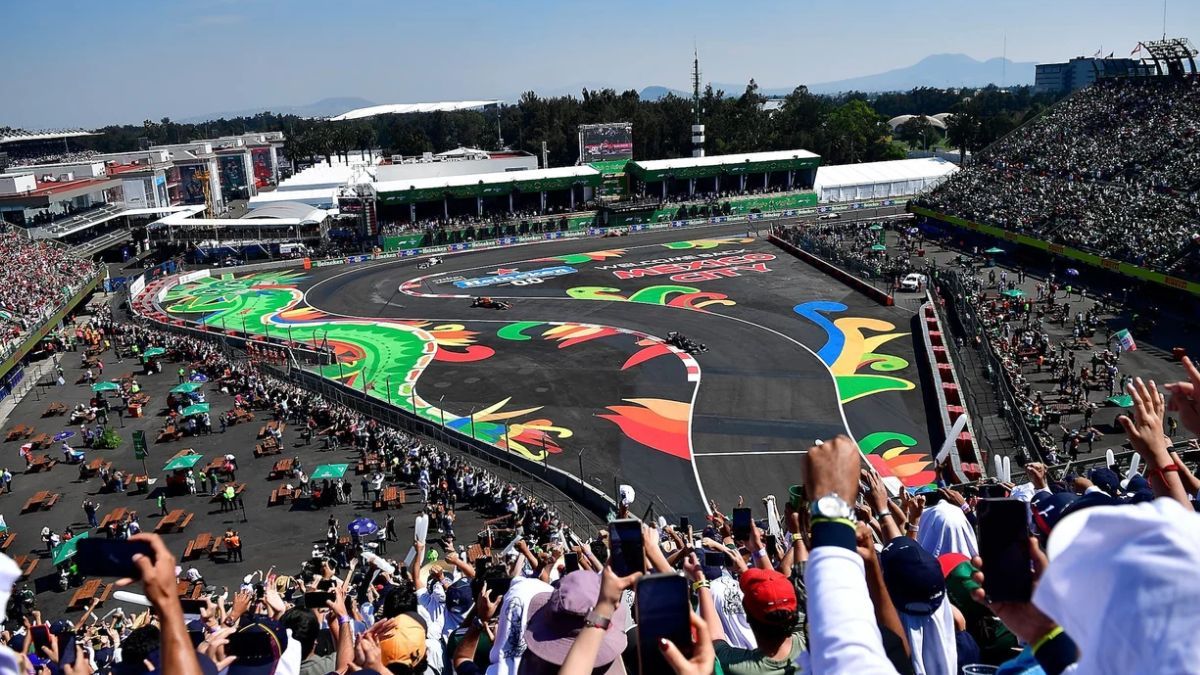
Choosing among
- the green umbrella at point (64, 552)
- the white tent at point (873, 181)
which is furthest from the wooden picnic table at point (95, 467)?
the white tent at point (873, 181)

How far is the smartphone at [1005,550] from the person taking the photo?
3389mm

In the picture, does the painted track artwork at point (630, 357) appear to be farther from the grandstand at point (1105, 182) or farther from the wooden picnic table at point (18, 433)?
the grandstand at point (1105, 182)

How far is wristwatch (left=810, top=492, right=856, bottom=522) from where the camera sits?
310 centimetres

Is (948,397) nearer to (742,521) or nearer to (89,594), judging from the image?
(742,521)

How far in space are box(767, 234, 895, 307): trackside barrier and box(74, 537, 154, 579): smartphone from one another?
144 ft

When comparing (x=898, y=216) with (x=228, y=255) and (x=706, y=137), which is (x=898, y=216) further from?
(x=228, y=255)

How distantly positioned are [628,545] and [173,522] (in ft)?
73.7

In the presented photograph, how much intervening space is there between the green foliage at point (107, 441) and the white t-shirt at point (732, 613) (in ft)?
94.2

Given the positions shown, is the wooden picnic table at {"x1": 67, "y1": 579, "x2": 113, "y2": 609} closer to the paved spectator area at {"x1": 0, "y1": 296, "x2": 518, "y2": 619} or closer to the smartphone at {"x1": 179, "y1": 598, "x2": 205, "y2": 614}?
the paved spectator area at {"x1": 0, "y1": 296, "x2": 518, "y2": 619}

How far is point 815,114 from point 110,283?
92328 millimetres

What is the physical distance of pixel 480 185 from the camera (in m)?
75.2

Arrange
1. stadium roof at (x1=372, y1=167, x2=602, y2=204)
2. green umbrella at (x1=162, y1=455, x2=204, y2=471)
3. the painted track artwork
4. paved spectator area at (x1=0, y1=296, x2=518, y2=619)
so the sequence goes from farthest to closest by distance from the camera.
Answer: stadium roof at (x1=372, y1=167, x2=602, y2=204) < the painted track artwork < green umbrella at (x1=162, y1=455, x2=204, y2=471) < paved spectator area at (x1=0, y1=296, x2=518, y2=619)

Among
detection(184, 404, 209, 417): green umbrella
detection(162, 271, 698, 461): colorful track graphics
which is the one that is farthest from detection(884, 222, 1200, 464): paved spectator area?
detection(184, 404, 209, 417): green umbrella

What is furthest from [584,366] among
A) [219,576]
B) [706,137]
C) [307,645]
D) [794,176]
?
[706,137]
